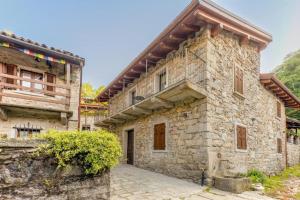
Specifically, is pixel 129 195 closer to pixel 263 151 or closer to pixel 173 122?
pixel 173 122

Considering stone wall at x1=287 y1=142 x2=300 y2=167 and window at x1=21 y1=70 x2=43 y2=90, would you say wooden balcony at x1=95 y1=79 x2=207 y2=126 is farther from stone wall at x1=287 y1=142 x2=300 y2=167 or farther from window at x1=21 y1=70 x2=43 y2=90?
stone wall at x1=287 y1=142 x2=300 y2=167

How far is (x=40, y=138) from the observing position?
127 inches

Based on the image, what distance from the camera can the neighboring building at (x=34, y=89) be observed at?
7.84m

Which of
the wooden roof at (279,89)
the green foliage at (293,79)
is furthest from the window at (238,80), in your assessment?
the green foliage at (293,79)

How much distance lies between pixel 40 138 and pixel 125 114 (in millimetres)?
7879

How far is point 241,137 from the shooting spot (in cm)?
842

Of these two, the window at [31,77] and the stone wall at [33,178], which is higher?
the window at [31,77]

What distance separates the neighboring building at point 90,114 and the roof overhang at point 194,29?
710 cm

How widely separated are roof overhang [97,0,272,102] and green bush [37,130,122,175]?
16.6ft

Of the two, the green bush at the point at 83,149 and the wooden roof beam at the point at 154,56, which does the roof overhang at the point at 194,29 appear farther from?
the green bush at the point at 83,149

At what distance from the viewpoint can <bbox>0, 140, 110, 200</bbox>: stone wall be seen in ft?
9.45

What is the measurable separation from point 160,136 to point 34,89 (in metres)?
5.37

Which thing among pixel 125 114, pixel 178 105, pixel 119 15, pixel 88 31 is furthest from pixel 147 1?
pixel 178 105

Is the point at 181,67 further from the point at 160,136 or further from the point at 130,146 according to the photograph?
the point at 130,146
